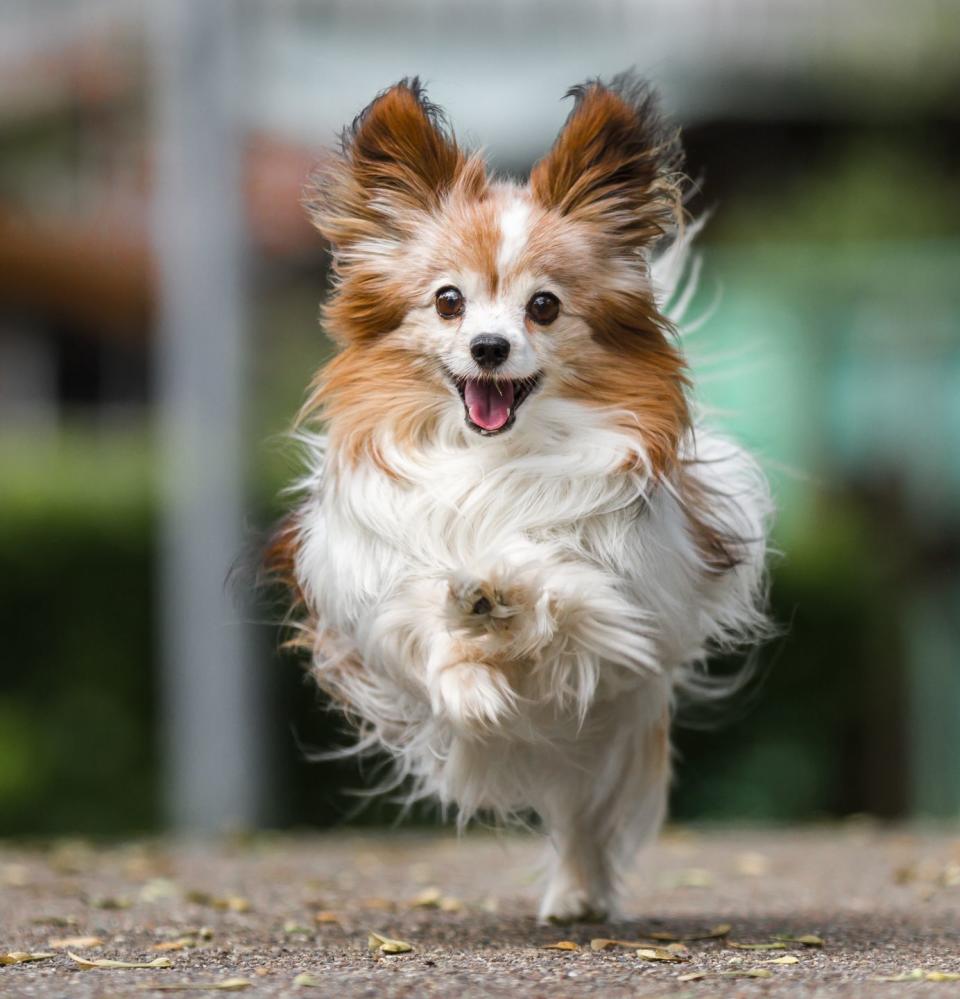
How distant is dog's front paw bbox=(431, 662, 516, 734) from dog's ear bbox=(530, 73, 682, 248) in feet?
4.38

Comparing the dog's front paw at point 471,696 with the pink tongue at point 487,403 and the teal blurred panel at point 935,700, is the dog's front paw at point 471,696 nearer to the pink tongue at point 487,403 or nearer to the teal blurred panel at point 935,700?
the pink tongue at point 487,403

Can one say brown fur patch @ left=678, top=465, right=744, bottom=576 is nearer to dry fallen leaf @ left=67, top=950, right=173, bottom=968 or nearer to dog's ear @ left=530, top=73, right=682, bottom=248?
dog's ear @ left=530, top=73, right=682, bottom=248

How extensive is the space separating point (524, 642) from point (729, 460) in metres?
1.21

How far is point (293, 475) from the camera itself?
9.70 m

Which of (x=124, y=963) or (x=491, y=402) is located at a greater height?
(x=491, y=402)

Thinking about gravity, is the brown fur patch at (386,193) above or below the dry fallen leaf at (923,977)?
above

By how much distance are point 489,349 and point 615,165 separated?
77 centimetres

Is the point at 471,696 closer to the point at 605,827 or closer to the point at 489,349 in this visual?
the point at 489,349

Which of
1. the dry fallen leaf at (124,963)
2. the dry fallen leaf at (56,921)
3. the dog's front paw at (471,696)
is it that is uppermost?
the dog's front paw at (471,696)

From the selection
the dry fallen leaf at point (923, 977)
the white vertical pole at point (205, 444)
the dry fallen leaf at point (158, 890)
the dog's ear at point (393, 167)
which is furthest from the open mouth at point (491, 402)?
the white vertical pole at point (205, 444)

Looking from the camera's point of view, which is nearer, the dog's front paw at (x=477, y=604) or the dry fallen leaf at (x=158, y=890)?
the dog's front paw at (x=477, y=604)

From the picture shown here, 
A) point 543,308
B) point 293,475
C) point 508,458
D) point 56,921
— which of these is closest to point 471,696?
point 508,458

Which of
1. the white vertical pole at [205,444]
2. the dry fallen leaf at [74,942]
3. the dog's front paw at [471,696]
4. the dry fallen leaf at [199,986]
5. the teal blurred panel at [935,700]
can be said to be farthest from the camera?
the teal blurred panel at [935,700]

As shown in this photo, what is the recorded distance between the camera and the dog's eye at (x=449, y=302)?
218 inches
